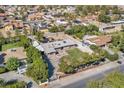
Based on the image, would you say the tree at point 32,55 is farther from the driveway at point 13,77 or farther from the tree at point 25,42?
the tree at point 25,42

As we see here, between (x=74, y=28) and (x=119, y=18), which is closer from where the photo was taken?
(x=74, y=28)

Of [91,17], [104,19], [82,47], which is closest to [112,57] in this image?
[82,47]

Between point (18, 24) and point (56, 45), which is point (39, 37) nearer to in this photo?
point (56, 45)

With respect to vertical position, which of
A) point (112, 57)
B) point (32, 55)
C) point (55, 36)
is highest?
point (32, 55)

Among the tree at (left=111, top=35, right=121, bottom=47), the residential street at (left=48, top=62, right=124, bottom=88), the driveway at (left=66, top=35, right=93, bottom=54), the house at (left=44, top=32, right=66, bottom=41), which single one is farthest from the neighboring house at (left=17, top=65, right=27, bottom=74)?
the tree at (left=111, top=35, right=121, bottom=47)

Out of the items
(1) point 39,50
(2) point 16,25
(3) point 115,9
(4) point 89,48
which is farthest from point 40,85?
(3) point 115,9
